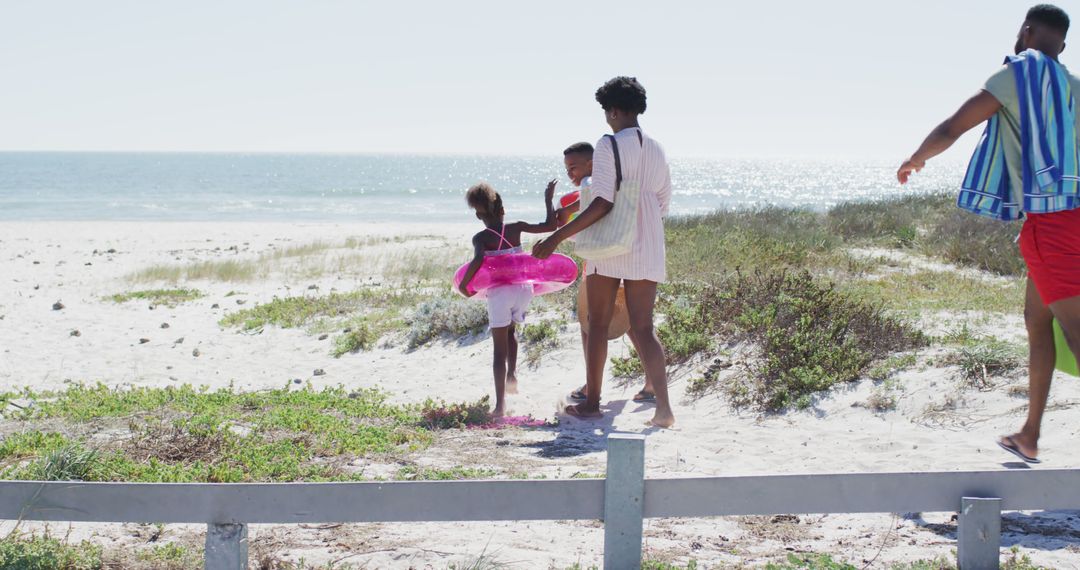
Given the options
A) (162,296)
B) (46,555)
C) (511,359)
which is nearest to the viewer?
(46,555)

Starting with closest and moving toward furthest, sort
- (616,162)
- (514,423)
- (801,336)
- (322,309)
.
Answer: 1. (616,162)
2. (514,423)
3. (801,336)
4. (322,309)

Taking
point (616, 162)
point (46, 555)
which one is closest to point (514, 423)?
point (616, 162)

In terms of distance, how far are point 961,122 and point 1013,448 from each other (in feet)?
5.64

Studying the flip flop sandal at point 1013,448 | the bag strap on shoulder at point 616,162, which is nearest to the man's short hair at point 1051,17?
the flip flop sandal at point 1013,448

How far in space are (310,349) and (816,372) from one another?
17.7 feet

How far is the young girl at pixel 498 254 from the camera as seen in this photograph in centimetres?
605

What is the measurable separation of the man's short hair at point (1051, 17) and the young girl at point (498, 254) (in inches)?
120

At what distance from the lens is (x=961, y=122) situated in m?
3.92

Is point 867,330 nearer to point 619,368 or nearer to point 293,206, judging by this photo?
point 619,368

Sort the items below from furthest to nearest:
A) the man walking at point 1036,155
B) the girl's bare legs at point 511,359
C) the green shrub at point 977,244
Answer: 1. the green shrub at point 977,244
2. the girl's bare legs at point 511,359
3. the man walking at point 1036,155

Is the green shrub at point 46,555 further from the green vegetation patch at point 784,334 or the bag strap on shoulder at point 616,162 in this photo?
the green vegetation patch at point 784,334

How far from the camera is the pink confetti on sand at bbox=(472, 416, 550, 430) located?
19.0ft

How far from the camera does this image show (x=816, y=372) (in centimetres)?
606

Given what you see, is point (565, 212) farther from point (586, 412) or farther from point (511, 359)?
point (586, 412)
